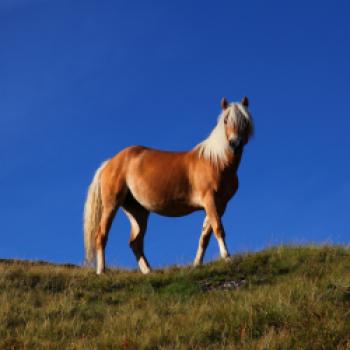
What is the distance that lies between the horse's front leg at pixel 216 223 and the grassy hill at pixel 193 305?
28 cm

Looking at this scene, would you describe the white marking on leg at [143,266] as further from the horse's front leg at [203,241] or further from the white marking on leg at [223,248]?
the white marking on leg at [223,248]

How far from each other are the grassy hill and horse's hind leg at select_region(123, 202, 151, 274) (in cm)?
76

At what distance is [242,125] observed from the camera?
1168 cm

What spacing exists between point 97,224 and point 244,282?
14.1 ft

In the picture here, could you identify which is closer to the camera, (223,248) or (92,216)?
(223,248)

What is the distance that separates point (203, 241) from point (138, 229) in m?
1.80

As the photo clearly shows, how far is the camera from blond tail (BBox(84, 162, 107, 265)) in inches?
527

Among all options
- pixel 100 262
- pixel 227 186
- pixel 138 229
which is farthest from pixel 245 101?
pixel 100 262

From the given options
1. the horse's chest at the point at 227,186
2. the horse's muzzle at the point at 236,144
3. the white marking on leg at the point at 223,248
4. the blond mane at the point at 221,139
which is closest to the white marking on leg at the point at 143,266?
the white marking on leg at the point at 223,248

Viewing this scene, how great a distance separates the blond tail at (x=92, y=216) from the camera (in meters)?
13.4

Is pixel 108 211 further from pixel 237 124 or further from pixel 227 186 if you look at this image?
pixel 237 124

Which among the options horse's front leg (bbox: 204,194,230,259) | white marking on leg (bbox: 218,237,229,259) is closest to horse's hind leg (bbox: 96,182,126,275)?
horse's front leg (bbox: 204,194,230,259)

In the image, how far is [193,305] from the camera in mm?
8742

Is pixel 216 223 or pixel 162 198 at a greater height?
pixel 162 198
